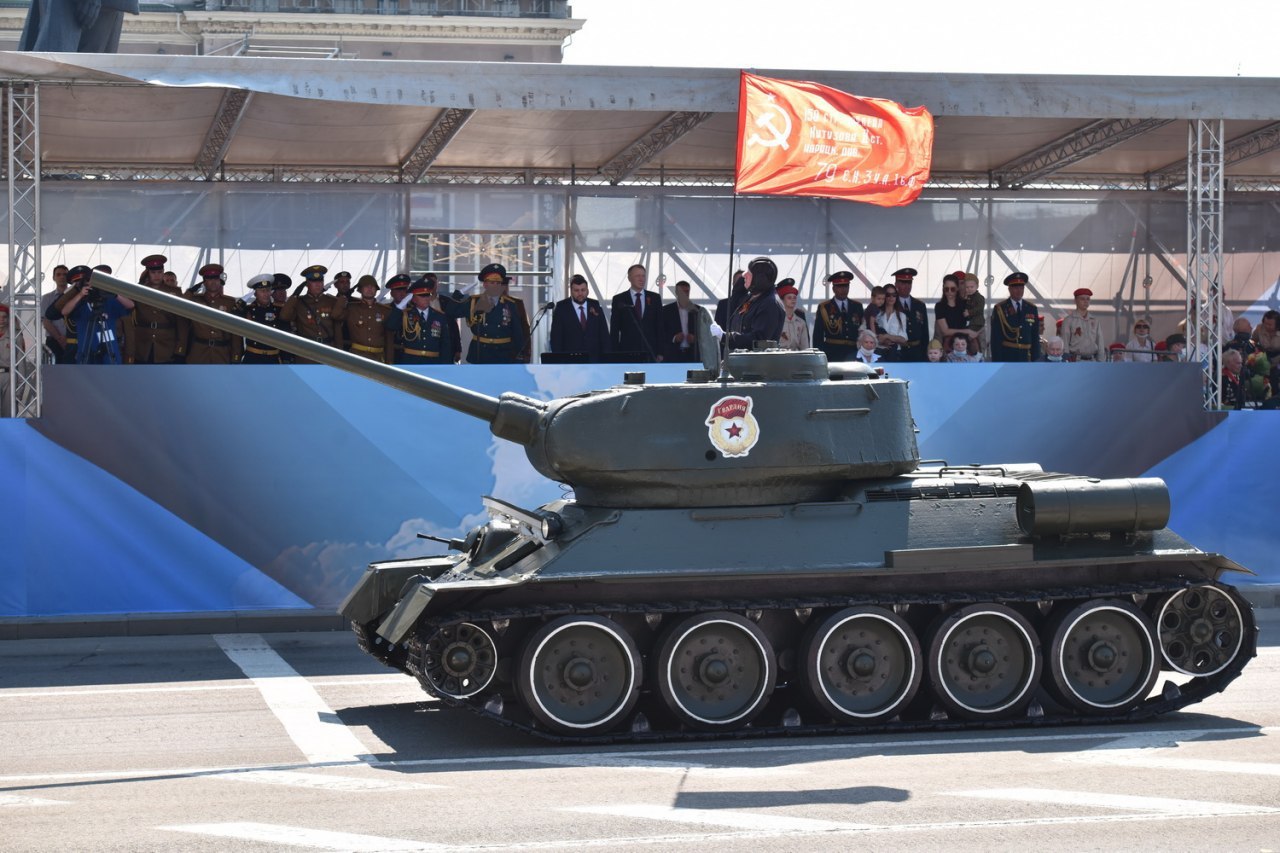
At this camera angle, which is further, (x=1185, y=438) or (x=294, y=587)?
(x=1185, y=438)

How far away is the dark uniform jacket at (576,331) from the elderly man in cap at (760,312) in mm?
5196

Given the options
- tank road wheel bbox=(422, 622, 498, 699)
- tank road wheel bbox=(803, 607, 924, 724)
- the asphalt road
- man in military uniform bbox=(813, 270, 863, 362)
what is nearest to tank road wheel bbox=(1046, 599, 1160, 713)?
the asphalt road

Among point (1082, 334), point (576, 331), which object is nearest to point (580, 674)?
point (576, 331)

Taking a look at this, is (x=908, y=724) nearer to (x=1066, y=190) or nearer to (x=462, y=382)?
(x=462, y=382)

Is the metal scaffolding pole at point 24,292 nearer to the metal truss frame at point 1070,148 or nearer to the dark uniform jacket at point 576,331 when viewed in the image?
the dark uniform jacket at point 576,331

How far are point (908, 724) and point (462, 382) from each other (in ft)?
24.2

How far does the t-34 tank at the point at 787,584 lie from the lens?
1090cm

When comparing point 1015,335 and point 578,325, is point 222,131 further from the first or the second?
point 1015,335

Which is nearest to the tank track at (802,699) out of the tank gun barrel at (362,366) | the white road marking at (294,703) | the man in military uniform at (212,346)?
the white road marking at (294,703)

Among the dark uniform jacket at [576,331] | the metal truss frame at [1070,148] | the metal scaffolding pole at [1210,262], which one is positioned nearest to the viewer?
the metal scaffolding pole at [1210,262]

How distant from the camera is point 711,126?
2022cm

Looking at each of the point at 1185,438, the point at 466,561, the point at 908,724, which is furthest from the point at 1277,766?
the point at 1185,438

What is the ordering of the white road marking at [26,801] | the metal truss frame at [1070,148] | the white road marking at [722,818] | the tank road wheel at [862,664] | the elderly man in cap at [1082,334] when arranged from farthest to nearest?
1. the elderly man in cap at [1082,334]
2. the metal truss frame at [1070,148]
3. the tank road wheel at [862,664]
4. the white road marking at [26,801]
5. the white road marking at [722,818]

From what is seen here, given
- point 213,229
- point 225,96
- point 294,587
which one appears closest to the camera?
point 294,587
